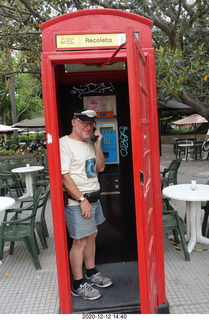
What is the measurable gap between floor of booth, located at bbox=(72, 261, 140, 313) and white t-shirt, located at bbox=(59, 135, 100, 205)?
0.99 meters

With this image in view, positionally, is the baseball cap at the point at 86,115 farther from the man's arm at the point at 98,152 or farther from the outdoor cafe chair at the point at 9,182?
the outdoor cafe chair at the point at 9,182

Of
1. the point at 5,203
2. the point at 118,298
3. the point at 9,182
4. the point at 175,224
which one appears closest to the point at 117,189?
the point at 175,224

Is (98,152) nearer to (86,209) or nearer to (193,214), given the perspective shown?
(86,209)

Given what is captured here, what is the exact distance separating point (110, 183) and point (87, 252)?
Answer: 94 centimetres

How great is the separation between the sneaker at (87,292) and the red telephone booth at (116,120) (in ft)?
0.57

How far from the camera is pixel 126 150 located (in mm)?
3658

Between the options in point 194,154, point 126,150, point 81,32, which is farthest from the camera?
point 194,154

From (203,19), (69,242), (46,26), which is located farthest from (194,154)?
(46,26)

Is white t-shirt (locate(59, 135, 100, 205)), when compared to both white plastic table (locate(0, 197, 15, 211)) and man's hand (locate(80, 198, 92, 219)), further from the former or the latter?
white plastic table (locate(0, 197, 15, 211))

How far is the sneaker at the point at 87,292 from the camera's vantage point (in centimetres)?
277

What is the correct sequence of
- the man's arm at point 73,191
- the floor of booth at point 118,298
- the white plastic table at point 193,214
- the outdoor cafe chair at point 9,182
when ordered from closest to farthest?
the man's arm at point 73,191, the floor of booth at point 118,298, the white plastic table at point 193,214, the outdoor cafe chair at point 9,182

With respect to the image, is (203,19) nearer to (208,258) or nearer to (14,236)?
(208,258)

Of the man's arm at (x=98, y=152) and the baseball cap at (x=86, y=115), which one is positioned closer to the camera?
the baseball cap at (x=86, y=115)

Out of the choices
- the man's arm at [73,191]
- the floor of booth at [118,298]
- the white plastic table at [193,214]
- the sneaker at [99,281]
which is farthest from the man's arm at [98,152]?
the white plastic table at [193,214]
